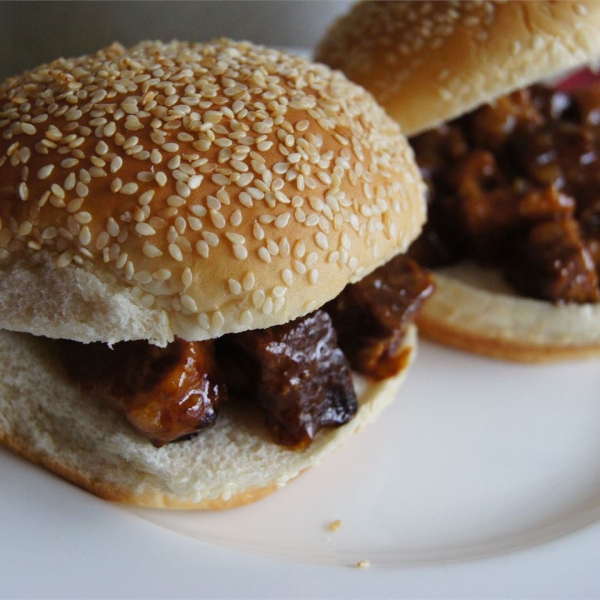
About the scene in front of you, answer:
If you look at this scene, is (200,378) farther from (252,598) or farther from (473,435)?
(473,435)

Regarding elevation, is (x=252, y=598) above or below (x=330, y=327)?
below

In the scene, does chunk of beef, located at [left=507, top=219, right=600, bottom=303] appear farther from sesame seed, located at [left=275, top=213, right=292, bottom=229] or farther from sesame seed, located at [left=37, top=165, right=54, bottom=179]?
sesame seed, located at [left=37, top=165, right=54, bottom=179]

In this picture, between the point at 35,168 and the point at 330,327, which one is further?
the point at 330,327

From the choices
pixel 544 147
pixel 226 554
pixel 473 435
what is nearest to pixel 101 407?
pixel 226 554

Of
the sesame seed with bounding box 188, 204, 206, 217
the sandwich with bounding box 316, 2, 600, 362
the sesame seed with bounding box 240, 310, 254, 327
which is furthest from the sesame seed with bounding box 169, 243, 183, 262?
the sandwich with bounding box 316, 2, 600, 362

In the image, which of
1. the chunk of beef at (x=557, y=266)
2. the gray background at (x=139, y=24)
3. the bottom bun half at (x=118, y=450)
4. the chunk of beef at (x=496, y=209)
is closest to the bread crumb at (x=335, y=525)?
the bottom bun half at (x=118, y=450)

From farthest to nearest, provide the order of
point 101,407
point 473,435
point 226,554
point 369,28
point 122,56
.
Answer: point 369,28 < point 473,435 < point 122,56 < point 101,407 < point 226,554
